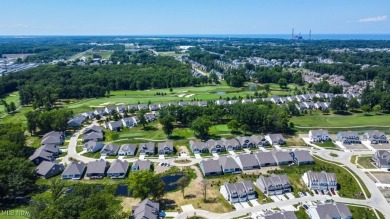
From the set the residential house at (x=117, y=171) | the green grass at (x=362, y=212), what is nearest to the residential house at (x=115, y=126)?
the residential house at (x=117, y=171)

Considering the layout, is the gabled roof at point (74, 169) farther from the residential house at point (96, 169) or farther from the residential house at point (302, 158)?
the residential house at point (302, 158)

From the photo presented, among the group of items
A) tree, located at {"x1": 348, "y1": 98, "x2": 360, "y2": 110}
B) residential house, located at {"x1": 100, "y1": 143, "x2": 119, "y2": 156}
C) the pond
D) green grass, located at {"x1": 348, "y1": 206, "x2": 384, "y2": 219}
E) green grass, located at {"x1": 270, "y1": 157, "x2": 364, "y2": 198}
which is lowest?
the pond

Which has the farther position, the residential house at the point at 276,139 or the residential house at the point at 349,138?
the residential house at the point at 349,138

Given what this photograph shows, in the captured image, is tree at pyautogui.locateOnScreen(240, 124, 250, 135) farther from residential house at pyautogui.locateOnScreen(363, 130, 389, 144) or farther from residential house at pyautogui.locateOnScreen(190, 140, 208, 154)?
residential house at pyautogui.locateOnScreen(363, 130, 389, 144)

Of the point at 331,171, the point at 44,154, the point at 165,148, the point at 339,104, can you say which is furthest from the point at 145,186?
the point at 339,104

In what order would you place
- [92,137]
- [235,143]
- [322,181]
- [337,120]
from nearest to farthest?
[322,181] < [235,143] < [92,137] < [337,120]

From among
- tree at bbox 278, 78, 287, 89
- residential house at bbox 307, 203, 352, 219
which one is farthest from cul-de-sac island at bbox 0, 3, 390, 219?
→ tree at bbox 278, 78, 287, 89

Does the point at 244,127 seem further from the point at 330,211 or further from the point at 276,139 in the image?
the point at 330,211
